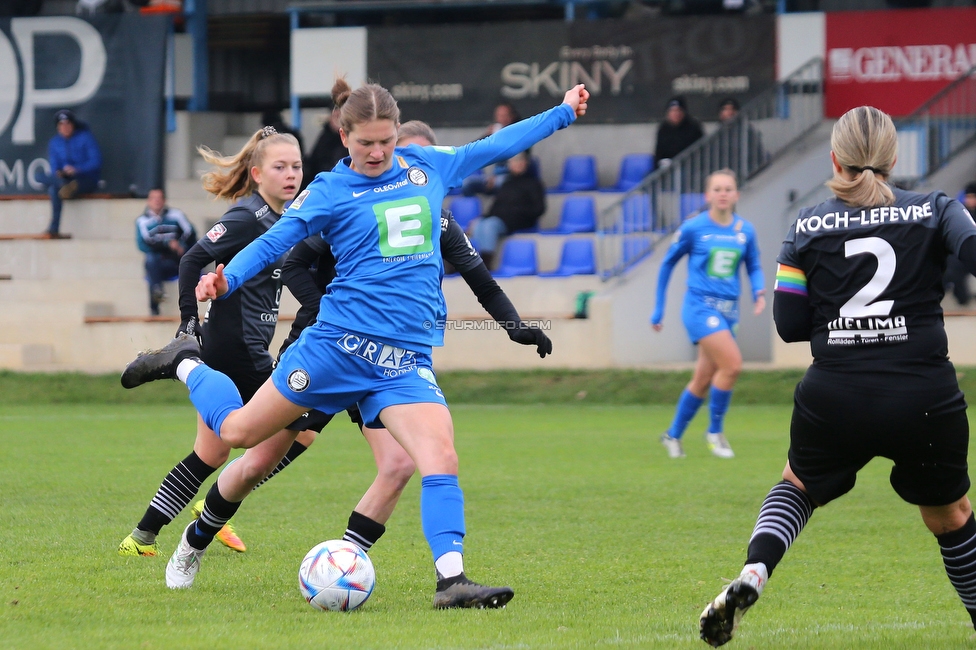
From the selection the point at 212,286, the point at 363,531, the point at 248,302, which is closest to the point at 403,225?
the point at 212,286

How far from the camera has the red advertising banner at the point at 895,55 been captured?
20.1 m

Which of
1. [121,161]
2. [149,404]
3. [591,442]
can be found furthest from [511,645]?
[121,161]

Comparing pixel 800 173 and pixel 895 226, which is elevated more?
pixel 895 226

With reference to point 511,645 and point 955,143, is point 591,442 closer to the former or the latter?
point 511,645

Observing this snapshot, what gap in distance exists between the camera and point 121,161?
21.7 meters

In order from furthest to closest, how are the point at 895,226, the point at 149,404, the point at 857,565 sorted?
the point at 149,404, the point at 857,565, the point at 895,226

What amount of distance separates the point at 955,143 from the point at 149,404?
1152 centimetres

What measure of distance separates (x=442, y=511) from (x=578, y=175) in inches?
652

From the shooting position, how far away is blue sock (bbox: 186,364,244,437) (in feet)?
17.9

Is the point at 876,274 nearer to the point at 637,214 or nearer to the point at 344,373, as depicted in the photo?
the point at 344,373

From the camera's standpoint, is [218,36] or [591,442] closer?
[591,442]

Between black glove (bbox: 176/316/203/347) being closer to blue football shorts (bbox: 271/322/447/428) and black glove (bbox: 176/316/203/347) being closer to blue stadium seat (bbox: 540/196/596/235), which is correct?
blue football shorts (bbox: 271/322/447/428)

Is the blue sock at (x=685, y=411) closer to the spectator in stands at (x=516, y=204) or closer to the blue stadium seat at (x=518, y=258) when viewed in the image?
the blue stadium seat at (x=518, y=258)

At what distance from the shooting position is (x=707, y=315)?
11016 millimetres
